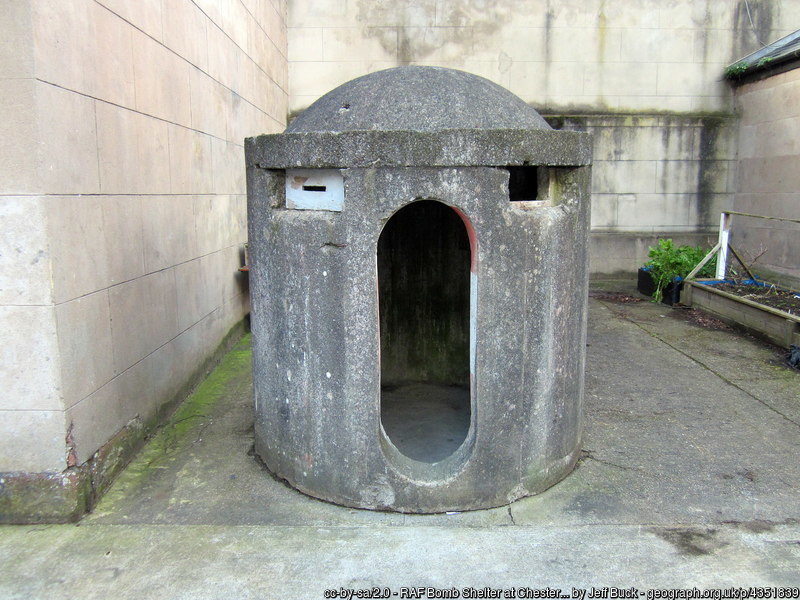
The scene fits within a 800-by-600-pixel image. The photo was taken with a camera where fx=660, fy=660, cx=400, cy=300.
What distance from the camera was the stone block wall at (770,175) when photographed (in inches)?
363

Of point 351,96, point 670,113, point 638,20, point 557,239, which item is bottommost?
point 557,239

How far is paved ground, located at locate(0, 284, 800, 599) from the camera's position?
3.10 m

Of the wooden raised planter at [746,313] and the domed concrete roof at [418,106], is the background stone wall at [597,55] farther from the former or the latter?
the domed concrete roof at [418,106]

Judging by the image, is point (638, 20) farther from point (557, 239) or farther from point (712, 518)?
point (712, 518)

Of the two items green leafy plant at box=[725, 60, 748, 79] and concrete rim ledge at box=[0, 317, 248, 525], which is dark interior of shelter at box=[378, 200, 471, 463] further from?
green leafy plant at box=[725, 60, 748, 79]

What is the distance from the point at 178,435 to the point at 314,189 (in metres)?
2.26

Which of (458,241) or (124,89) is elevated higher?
(124,89)

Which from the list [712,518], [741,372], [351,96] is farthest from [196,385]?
[741,372]

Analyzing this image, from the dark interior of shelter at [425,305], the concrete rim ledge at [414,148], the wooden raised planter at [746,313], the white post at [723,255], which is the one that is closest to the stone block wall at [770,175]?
the white post at [723,255]

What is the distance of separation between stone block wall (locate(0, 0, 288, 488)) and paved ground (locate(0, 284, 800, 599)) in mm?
480

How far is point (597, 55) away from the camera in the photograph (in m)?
10.4

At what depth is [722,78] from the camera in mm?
10492

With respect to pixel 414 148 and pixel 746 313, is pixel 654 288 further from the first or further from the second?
pixel 414 148

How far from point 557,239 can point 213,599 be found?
256 centimetres
